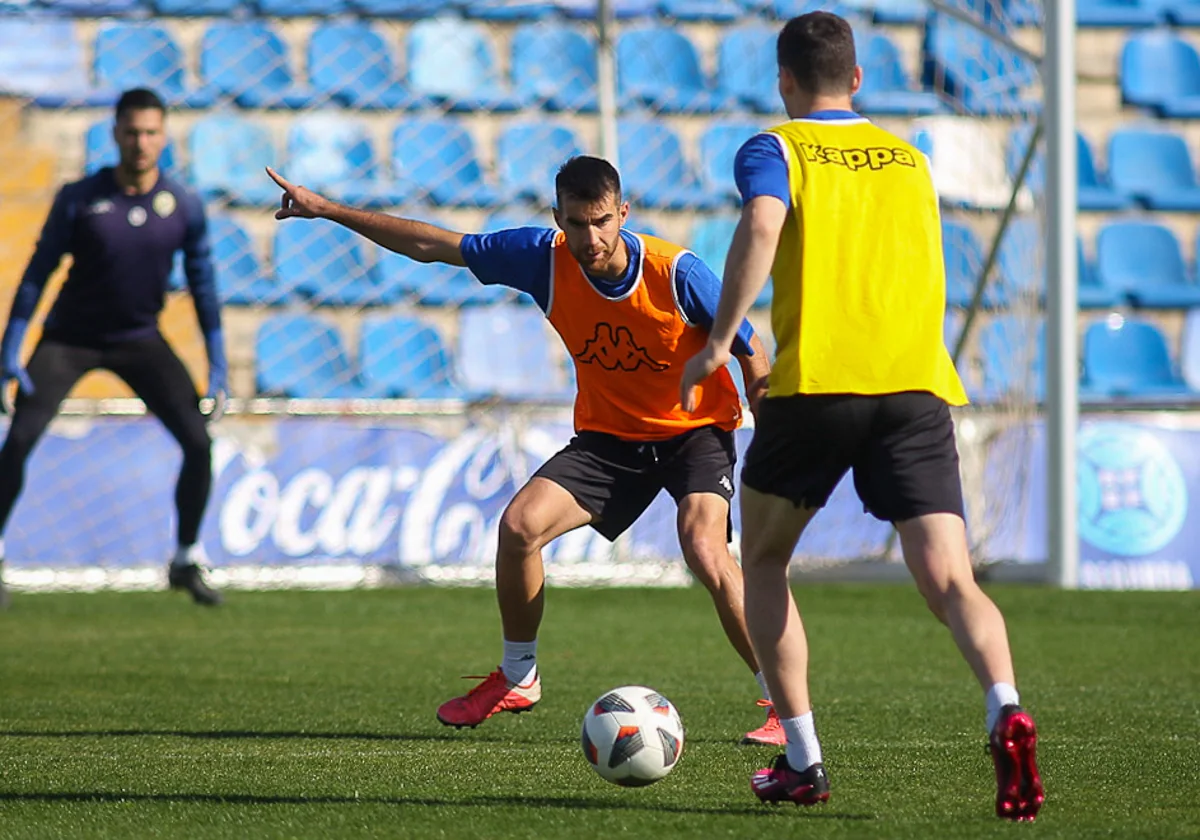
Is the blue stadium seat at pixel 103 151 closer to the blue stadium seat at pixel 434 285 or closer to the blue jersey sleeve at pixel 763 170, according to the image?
the blue stadium seat at pixel 434 285

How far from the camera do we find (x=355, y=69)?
1403 centimetres

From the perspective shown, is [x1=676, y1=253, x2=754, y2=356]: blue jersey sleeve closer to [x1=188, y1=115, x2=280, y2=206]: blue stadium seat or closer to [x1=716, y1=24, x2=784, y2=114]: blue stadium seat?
[x1=188, y1=115, x2=280, y2=206]: blue stadium seat

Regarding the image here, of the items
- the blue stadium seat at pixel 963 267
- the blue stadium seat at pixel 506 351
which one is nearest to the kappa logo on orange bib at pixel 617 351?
→ the blue stadium seat at pixel 963 267

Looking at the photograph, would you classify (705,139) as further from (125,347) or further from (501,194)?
(125,347)

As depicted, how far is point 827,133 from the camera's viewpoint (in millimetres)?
4102

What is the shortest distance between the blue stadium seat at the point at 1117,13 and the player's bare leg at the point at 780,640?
12.5 meters

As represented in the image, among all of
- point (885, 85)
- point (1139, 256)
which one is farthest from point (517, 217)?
point (1139, 256)

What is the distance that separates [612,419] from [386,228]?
3.18 ft

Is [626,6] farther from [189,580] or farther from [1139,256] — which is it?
[189,580]

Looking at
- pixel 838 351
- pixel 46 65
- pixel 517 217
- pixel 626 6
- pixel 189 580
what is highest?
pixel 626 6

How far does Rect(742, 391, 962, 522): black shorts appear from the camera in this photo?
404 cm

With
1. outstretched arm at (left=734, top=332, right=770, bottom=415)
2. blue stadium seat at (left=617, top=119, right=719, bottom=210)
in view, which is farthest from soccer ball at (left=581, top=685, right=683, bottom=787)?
blue stadium seat at (left=617, top=119, right=719, bottom=210)

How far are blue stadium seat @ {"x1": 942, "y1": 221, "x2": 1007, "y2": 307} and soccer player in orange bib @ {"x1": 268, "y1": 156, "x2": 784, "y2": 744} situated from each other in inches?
267

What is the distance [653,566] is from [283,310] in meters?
3.28
